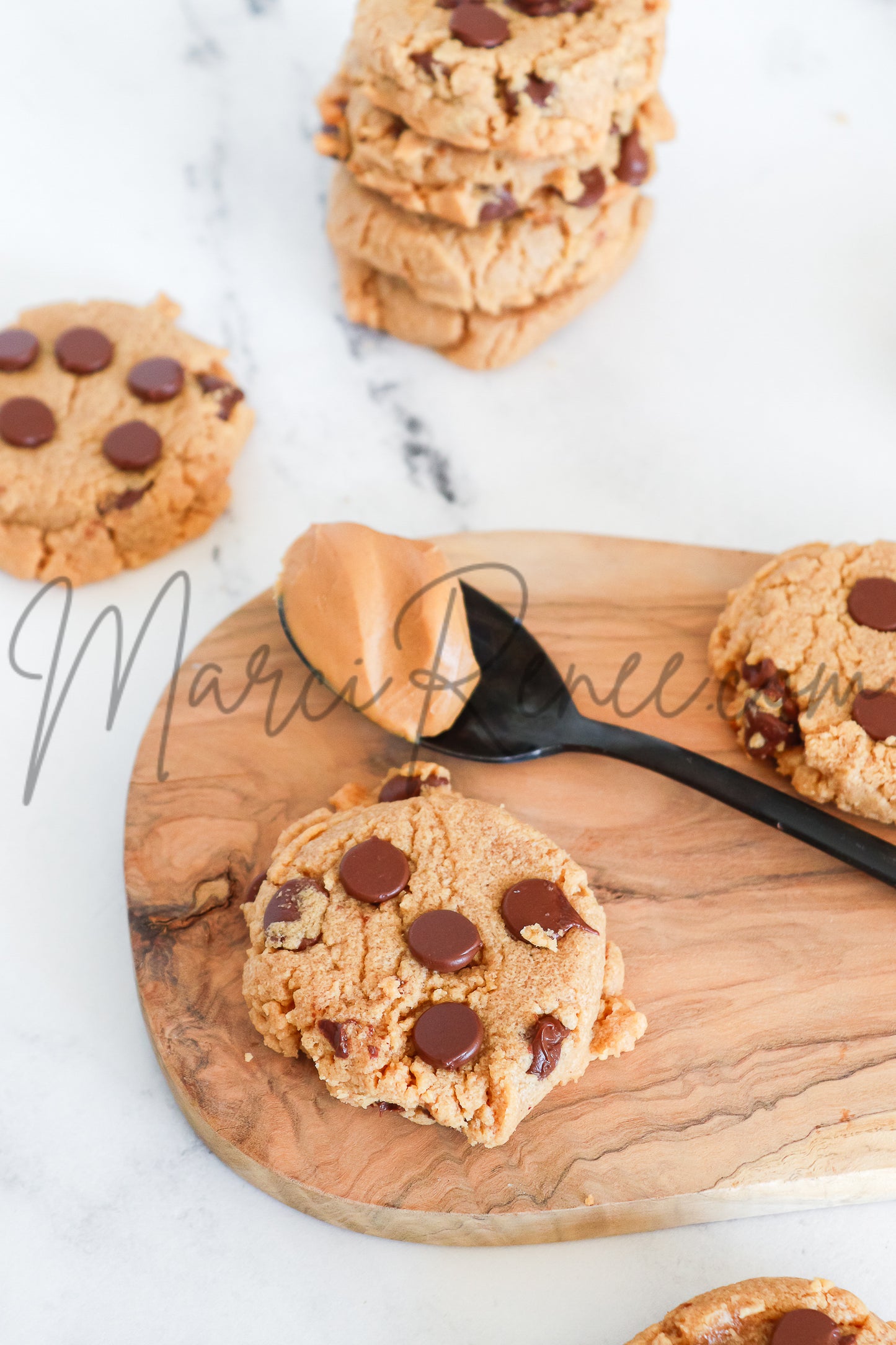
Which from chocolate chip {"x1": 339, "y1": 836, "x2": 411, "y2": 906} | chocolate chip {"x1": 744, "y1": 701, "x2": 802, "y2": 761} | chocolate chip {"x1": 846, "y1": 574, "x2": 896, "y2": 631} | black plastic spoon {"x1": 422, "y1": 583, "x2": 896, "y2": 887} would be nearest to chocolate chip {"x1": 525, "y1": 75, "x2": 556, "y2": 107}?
black plastic spoon {"x1": 422, "y1": 583, "x2": 896, "y2": 887}

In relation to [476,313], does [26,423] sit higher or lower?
lower

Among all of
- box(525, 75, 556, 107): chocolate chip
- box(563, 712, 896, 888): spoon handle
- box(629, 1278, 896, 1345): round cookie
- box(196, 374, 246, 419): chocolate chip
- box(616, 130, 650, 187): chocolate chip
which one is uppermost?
box(525, 75, 556, 107): chocolate chip

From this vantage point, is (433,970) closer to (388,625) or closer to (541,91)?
(388,625)

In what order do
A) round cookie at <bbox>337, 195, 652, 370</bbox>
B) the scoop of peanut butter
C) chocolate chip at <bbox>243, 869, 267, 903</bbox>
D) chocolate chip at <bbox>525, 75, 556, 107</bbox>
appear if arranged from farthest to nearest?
round cookie at <bbox>337, 195, 652, 370</bbox>, chocolate chip at <bbox>525, 75, 556, 107</bbox>, the scoop of peanut butter, chocolate chip at <bbox>243, 869, 267, 903</bbox>

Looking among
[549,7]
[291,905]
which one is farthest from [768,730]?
[549,7]

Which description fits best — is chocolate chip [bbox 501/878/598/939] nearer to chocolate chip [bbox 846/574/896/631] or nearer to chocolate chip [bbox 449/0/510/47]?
chocolate chip [bbox 846/574/896/631]

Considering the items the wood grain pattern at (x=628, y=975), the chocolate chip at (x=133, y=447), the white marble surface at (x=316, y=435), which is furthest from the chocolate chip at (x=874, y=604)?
the chocolate chip at (x=133, y=447)
